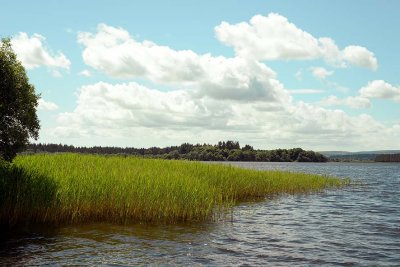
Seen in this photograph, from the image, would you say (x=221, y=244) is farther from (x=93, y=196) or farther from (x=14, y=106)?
(x=14, y=106)

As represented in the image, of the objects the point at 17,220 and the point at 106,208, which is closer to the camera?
the point at 17,220

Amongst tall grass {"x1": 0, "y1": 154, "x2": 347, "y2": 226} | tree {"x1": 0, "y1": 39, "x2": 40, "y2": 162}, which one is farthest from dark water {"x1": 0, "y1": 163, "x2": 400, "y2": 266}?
tree {"x1": 0, "y1": 39, "x2": 40, "y2": 162}

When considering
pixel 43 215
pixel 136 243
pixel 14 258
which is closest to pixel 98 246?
pixel 136 243

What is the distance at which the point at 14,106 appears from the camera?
18.7m

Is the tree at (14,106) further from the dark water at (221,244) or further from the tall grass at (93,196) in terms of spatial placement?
the dark water at (221,244)

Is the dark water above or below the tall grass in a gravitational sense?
below

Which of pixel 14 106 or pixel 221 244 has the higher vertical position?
pixel 14 106

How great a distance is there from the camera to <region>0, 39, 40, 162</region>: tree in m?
18.4

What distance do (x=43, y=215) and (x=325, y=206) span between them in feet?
68.8

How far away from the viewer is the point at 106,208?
1886 cm

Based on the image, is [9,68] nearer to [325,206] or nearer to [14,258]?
[14,258]

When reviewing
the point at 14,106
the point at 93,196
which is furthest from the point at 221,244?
the point at 14,106

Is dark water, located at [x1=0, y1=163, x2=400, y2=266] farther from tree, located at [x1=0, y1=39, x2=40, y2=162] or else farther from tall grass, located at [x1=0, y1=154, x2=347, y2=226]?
tree, located at [x1=0, y1=39, x2=40, y2=162]

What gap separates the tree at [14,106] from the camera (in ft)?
60.3
